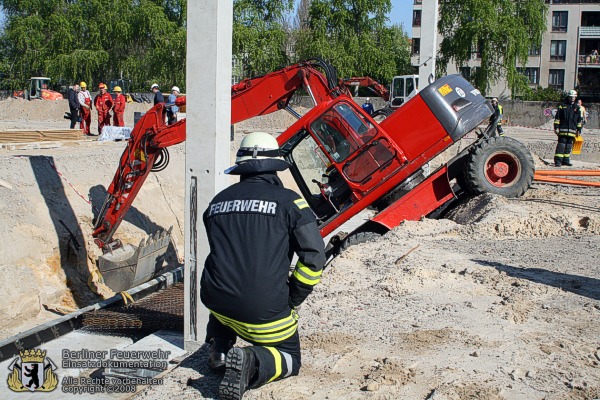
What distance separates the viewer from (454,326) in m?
5.59

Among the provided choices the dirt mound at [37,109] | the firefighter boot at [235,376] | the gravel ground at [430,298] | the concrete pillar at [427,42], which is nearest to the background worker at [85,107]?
the gravel ground at [430,298]

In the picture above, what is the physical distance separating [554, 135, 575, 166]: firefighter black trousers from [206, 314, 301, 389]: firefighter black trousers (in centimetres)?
1310

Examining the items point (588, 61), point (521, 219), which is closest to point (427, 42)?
point (521, 219)

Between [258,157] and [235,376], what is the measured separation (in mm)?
1300

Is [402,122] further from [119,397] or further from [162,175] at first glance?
[162,175]

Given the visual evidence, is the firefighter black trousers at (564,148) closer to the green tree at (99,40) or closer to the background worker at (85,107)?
the background worker at (85,107)

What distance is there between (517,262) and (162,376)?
13.5 feet

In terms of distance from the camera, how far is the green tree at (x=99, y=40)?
48.7m

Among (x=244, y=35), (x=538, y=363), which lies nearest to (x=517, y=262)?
(x=538, y=363)

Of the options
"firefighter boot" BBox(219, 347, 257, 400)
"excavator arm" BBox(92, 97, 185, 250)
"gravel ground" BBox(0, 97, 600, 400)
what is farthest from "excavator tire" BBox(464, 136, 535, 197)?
"firefighter boot" BBox(219, 347, 257, 400)

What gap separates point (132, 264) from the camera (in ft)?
34.2

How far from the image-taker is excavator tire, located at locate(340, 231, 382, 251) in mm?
9289

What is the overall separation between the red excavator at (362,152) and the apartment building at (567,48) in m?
47.2

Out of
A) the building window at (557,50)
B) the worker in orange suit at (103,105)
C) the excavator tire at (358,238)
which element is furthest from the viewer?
the building window at (557,50)
